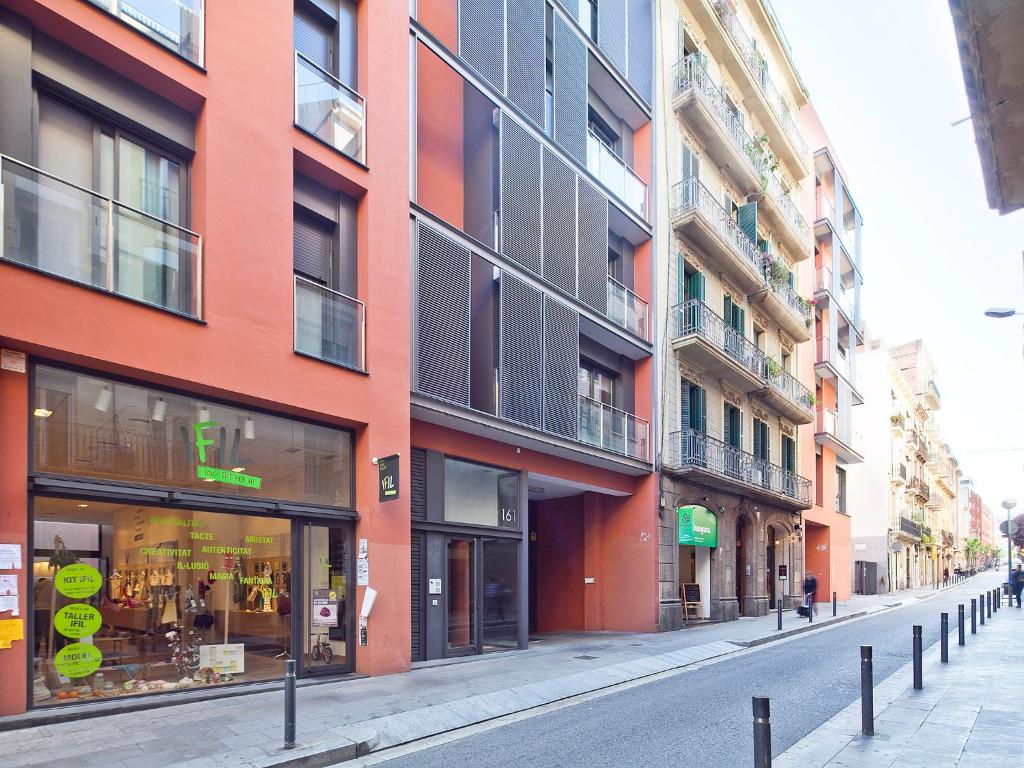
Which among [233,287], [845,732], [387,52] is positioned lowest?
[845,732]

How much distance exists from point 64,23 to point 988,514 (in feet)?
691

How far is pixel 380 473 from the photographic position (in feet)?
41.3

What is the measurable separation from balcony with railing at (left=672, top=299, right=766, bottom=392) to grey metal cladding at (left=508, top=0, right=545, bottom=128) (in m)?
7.51

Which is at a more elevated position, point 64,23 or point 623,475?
point 64,23

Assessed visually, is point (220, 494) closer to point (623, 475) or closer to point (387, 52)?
point (387, 52)

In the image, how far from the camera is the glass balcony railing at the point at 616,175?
2027 centimetres

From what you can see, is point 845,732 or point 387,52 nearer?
point 845,732

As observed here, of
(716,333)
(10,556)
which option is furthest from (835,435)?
(10,556)

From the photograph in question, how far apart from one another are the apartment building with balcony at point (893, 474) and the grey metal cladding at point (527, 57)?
126 ft

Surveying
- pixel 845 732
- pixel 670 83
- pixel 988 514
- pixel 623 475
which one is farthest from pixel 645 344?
pixel 988 514

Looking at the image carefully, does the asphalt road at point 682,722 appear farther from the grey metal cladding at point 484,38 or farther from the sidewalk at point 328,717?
the grey metal cladding at point 484,38

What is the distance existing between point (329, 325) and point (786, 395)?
21.1 m

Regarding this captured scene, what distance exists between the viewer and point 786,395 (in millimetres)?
29188

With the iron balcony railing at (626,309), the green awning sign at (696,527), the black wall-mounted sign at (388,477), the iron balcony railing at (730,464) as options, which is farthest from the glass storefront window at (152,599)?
the green awning sign at (696,527)
